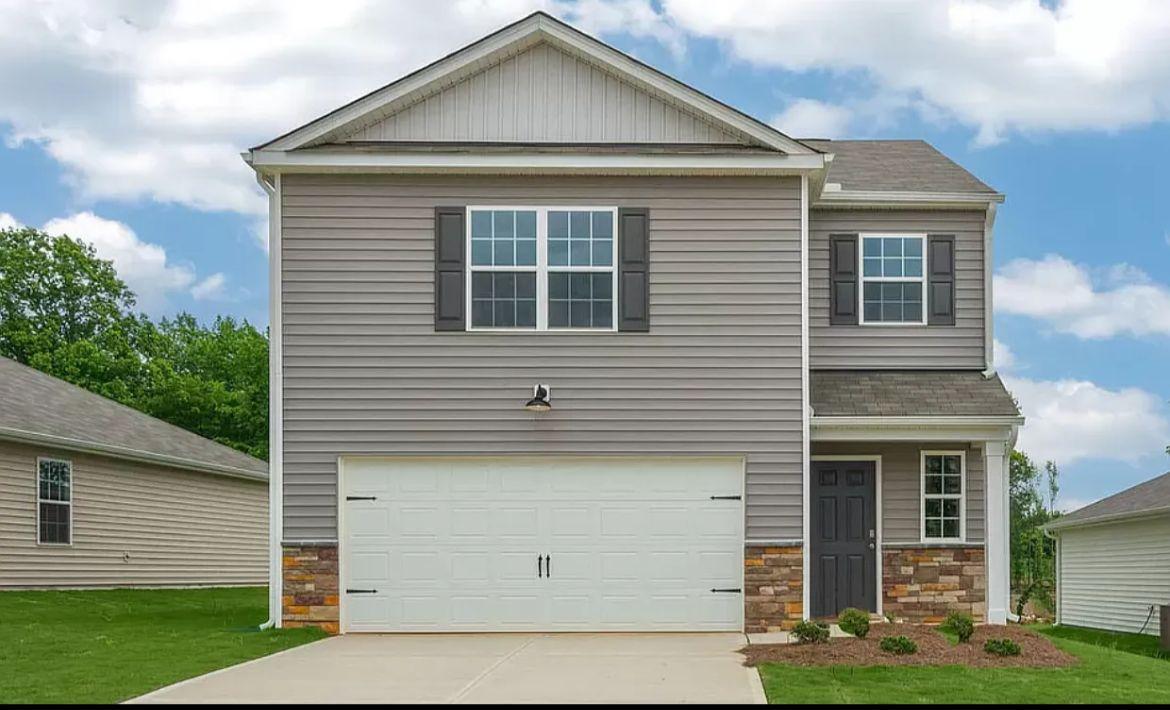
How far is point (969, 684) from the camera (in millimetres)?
11555

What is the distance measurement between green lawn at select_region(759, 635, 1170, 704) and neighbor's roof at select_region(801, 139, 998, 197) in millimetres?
7573

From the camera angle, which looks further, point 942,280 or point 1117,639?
point 1117,639

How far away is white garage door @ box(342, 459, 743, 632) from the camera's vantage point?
55.4ft

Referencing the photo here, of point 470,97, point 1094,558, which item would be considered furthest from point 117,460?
point 1094,558

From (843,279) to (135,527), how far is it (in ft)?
47.8

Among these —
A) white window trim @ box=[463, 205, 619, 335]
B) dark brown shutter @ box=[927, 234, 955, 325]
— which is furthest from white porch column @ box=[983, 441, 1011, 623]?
white window trim @ box=[463, 205, 619, 335]

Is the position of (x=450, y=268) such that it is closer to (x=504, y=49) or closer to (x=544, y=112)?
(x=544, y=112)

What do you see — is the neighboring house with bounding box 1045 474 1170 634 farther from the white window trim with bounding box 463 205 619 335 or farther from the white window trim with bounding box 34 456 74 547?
the white window trim with bounding box 34 456 74 547

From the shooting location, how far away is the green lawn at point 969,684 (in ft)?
35.4

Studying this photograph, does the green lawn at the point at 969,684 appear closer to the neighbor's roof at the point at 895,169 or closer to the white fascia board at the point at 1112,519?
the neighbor's roof at the point at 895,169

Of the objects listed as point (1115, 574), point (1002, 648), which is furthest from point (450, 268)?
point (1115, 574)

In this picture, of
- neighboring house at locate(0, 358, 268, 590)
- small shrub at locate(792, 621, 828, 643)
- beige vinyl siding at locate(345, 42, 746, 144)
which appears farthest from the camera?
neighboring house at locate(0, 358, 268, 590)

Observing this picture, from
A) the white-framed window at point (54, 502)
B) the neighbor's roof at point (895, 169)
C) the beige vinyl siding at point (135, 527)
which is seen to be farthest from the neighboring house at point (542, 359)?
the white-framed window at point (54, 502)

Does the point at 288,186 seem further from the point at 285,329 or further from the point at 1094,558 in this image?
the point at 1094,558
